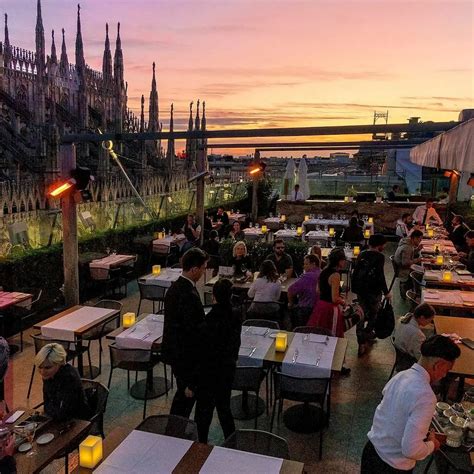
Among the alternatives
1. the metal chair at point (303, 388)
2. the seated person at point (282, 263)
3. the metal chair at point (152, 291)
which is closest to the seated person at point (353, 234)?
the seated person at point (282, 263)

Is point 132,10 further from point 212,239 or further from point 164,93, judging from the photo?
point 164,93

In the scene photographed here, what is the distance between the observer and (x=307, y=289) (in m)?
6.18

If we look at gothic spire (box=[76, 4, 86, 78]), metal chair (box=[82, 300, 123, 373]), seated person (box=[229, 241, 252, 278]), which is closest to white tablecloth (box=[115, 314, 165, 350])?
metal chair (box=[82, 300, 123, 373])

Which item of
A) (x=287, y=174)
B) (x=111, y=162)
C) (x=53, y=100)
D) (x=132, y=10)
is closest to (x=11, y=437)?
(x=132, y=10)

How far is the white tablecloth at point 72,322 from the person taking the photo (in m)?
5.40

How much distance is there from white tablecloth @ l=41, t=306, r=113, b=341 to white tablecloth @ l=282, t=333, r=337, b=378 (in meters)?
2.51

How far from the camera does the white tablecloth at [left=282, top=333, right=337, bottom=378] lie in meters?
4.39

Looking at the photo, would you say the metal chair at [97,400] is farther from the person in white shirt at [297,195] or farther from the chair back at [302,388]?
the person in white shirt at [297,195]

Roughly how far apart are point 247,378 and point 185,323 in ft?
3.81

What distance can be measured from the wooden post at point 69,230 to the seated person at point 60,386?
4109mm

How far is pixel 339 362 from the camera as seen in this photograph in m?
4.50

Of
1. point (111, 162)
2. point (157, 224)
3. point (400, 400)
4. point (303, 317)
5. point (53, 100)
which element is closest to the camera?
point (400, 400)

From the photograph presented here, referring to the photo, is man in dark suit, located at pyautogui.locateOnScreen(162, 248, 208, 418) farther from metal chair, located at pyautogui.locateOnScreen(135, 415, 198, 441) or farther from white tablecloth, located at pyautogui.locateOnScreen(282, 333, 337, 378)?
white tablecloth, located at pyautogui.locateOnScreen(282, 333, 337, 378)

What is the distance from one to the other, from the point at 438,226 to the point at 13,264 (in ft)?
36.1
